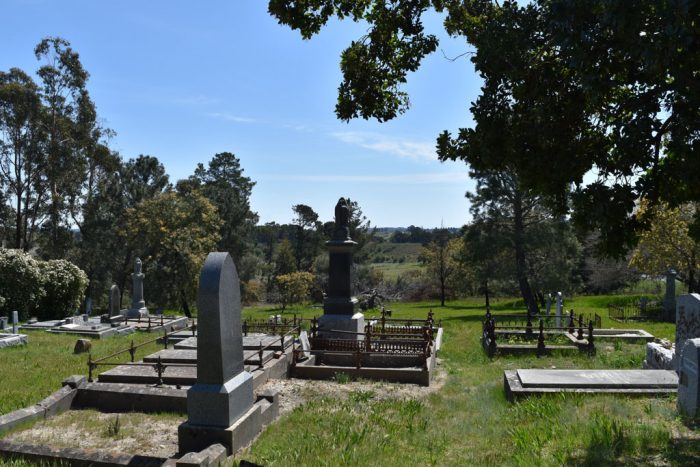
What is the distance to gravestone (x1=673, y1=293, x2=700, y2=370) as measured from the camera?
1074 cm

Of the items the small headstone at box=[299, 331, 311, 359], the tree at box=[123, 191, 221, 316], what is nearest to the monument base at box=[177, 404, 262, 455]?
the small headstone at box=[299, 331, 311, 359]

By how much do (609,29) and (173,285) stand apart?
35.2 meters

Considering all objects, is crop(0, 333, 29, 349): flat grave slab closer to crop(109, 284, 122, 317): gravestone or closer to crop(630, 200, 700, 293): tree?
crop(109, 284, 122, 317): gravestone

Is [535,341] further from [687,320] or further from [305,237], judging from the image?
[305,237]

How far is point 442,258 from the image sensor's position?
45.8 meters

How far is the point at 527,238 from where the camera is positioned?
3070cm

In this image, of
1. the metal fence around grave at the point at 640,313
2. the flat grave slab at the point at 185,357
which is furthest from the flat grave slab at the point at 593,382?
the metal fence around grave at the point at 640,313

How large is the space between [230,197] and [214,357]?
144ft

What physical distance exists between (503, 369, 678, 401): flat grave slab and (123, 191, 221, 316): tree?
28.3m

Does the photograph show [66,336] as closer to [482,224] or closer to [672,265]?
[482,224]

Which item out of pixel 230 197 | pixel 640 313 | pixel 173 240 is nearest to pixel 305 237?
pixel 230 197

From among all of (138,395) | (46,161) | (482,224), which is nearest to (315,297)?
(482,224)

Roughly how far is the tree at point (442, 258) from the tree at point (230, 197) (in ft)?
57.9

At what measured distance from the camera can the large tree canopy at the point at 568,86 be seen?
18.7 ft
